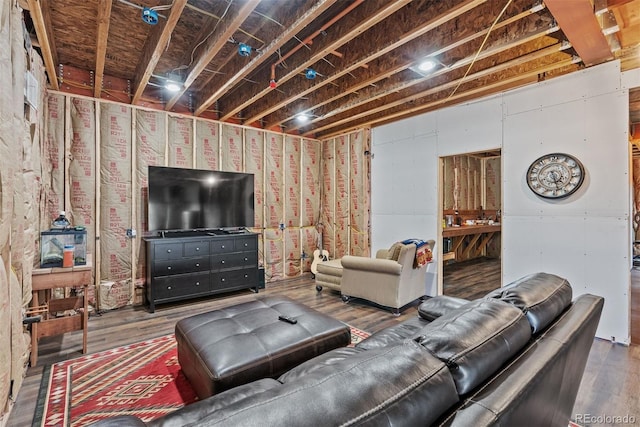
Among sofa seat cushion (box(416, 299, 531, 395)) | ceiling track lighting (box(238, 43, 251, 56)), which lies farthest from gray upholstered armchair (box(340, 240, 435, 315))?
ceiling track lighting (box(238, 43, 251, 56))

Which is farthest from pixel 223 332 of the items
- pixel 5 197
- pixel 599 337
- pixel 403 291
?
pixel 599 337

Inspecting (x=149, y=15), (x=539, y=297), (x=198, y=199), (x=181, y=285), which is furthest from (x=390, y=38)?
(x=181, y=285)

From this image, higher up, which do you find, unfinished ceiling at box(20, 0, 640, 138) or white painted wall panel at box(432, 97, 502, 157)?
unfinished ceiling at box(20, 0, 640, 138)

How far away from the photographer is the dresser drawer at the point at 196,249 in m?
3.97

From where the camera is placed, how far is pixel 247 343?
1.83 metres

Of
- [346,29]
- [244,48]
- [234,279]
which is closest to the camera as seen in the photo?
[346,29]

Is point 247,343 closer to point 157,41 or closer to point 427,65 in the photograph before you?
point 157,41

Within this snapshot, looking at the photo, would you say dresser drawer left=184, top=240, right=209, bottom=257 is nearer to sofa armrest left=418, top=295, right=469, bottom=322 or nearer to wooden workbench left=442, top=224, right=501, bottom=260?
sofa armrest left=418, top=295, right=469, bottom=322

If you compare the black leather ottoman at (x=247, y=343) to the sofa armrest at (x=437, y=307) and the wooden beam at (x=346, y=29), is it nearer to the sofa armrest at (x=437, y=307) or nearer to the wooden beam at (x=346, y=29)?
the sofa armrest at (x=437, y=307)

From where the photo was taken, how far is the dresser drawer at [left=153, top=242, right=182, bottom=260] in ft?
12.4


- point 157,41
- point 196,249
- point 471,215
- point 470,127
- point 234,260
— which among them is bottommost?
point 234,260

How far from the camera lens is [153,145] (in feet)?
13.9

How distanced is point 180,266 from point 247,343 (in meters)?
2.53

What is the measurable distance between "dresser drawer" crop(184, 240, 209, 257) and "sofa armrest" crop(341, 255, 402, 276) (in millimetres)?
1926
